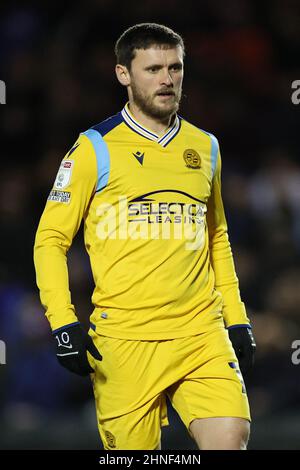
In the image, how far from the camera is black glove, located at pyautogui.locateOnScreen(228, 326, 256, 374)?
471 centimetres

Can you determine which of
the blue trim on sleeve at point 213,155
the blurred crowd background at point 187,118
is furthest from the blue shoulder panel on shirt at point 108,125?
the blurred crowd background at point 187,118

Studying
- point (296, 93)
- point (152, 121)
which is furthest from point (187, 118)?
point (152, 121)

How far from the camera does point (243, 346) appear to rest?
185 inches

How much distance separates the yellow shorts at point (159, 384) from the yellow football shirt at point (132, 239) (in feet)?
0.23

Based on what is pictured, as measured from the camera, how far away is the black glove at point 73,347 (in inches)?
168

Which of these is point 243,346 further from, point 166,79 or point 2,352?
point 2,352

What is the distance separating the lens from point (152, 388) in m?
4.35

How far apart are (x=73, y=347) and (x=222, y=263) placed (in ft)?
3.01

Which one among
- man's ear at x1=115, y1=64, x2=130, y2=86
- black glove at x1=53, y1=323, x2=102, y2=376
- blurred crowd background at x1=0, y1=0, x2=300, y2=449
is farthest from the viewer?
blurred crowd background at x1=0, y1=0, x2=300, y2=449

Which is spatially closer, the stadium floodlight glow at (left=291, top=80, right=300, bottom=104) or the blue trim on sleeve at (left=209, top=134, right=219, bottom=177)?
the blue trim on sleeve at (left=209, top=134, right=219, bottom=177)

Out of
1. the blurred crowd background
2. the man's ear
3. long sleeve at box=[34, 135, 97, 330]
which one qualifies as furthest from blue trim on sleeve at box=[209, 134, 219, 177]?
the blurred crowd background

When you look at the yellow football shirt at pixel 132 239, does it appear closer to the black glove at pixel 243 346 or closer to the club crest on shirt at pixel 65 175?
the club crest on shirt at pixel 65 175

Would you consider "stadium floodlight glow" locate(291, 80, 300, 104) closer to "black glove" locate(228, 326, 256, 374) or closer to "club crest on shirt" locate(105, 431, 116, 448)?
"black glove" locate(228, 326, 256, 374)
